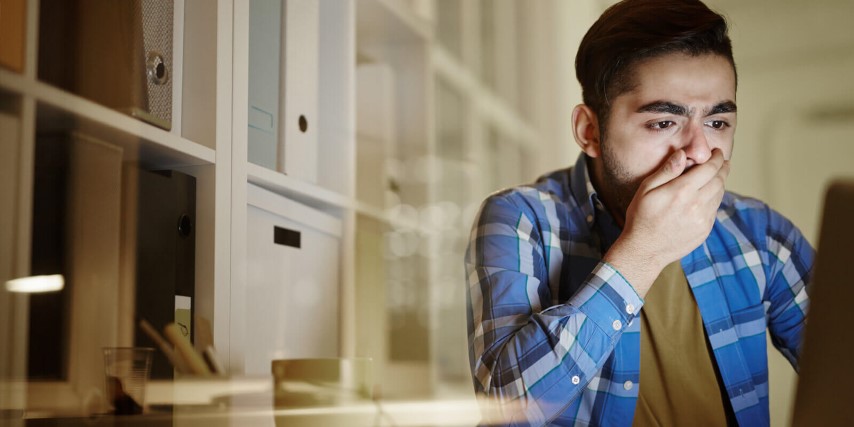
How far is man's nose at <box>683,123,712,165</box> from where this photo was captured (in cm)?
90

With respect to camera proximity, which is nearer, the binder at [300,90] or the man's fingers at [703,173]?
the man's fingers at [703,173]

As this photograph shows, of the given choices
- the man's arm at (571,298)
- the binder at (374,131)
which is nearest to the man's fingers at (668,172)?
the man's arm at (571,298)

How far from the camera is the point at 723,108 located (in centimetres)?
93

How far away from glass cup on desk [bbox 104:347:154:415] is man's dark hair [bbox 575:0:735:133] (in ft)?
2.11

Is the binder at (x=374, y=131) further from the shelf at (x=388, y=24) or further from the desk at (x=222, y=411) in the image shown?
the desk at (x=222, y=411)

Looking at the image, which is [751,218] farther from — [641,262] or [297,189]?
[297,189]

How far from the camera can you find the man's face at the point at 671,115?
0.92 m

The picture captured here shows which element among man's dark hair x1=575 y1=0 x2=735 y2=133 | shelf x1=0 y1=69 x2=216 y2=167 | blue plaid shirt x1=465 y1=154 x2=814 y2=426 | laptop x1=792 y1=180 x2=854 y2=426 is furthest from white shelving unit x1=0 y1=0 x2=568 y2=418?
laptop x1=792 y1=180 x2=854 y2=426

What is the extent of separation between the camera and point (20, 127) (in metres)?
0.70

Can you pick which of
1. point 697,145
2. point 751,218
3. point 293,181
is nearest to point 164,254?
point 293,181

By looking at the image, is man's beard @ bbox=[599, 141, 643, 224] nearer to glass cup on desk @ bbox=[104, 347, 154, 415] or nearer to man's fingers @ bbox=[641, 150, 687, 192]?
man's fingers @ bbox=[641, 150, 687, 192]

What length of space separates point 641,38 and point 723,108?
14 cm

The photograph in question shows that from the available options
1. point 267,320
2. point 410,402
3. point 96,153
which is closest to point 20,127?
point 96,153

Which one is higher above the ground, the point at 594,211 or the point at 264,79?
the point at 264,79
